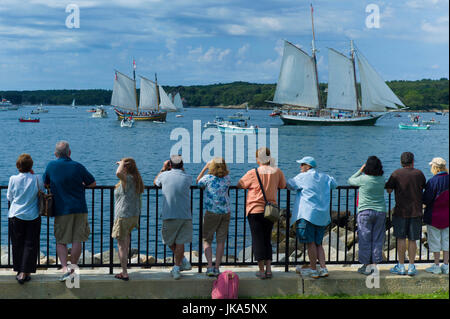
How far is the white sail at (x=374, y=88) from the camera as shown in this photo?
324 ft

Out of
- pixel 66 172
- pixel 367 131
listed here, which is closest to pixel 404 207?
pixel 66 172

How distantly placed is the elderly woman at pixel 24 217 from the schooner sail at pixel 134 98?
354 feet

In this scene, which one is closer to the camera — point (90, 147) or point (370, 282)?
point (370, 282)

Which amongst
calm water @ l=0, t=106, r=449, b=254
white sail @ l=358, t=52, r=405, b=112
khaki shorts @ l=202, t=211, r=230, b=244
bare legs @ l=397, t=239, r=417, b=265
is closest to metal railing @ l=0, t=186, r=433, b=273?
khaki shorts @ l=202, t=211, r=230, b=244

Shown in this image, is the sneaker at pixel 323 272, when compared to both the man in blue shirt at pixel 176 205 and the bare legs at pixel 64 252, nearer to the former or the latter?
the man in blue shirt at pixel 176 205

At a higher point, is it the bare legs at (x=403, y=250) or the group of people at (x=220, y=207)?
the group of people at (x=220, y=207)

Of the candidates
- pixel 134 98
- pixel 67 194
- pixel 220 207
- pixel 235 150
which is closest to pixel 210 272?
pixel 220 207

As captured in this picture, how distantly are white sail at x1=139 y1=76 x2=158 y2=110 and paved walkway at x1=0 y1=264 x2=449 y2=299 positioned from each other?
117665 millimetres

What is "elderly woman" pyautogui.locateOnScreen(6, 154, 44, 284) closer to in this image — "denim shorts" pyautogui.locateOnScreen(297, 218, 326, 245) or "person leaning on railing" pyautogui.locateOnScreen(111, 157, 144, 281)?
"person leaning on railing" pyautogui.locateOnScreen(111, 157, 144, 281)

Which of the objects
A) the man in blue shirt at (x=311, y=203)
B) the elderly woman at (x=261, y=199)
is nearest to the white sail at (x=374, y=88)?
the man in blue shirt at (x=311, y=203)

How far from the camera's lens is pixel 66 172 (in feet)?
21.3

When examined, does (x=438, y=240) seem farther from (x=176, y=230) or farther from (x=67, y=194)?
(x=67, y=194)
